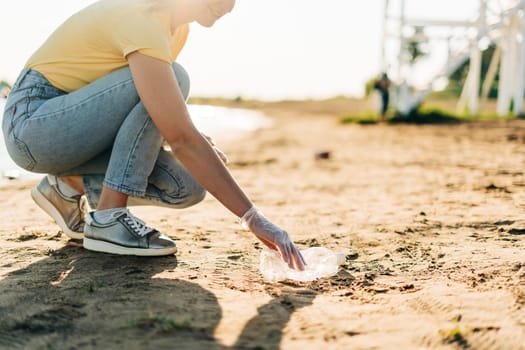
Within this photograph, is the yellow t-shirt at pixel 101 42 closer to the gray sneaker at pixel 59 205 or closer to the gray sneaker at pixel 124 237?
the gray sneaker at pixel 59 205

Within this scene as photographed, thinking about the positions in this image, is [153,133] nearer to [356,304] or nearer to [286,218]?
[356,304]

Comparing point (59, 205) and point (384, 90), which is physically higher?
point (59, 205)

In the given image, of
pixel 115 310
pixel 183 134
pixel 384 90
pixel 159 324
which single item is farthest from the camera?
pixel 384 90

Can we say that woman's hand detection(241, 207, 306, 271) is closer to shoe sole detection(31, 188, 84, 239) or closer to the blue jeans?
the blue jeans

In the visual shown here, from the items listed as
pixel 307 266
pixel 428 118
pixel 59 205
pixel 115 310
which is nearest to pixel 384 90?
pixel 428 118

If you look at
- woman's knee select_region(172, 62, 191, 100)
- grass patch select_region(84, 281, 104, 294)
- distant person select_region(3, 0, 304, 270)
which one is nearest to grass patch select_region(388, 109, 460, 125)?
woman's knee select_region(172, 62, 191, 100)

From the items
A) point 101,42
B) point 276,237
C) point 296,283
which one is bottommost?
point 296,283

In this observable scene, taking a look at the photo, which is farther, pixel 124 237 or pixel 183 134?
pixel 124 237

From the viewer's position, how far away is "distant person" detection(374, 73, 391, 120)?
635 inches

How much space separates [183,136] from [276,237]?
528 mm

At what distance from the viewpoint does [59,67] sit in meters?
2.83

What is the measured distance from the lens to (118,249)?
282 cm

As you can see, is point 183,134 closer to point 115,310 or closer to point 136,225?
point 136,225

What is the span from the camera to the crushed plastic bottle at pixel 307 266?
2529mm
